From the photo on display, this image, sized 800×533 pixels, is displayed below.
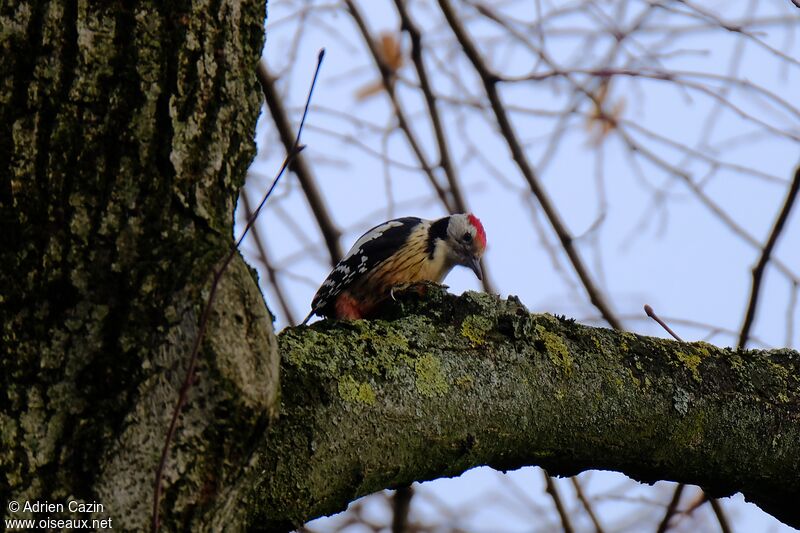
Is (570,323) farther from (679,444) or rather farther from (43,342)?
(43,342)

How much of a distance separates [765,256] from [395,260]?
79.0 inches

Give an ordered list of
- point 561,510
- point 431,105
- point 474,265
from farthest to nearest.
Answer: point 474,265 → point 431,105 → point 561,510

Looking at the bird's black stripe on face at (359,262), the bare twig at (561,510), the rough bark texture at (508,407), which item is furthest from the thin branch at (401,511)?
the rough bark texture at (508,407)

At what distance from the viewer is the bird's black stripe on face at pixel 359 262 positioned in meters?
4.33

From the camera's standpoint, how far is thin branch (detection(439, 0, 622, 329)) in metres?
4.20

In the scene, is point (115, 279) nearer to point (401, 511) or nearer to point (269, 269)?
point (401, 511)

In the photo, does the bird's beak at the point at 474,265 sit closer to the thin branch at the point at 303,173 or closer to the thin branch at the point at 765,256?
the thin branch at the point at 303,173

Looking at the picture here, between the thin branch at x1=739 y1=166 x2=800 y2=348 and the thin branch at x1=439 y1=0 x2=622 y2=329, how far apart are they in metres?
1.15

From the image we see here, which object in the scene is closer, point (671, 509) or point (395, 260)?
point (671, 509)

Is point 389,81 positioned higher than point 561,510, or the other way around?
point 389,81

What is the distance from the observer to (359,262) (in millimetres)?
4402

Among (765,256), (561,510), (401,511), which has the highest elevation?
(765,256)

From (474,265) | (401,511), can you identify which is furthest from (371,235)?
(401,511)

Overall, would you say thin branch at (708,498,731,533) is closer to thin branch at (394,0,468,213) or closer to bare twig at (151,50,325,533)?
thin branch at (394,0,468,213)
